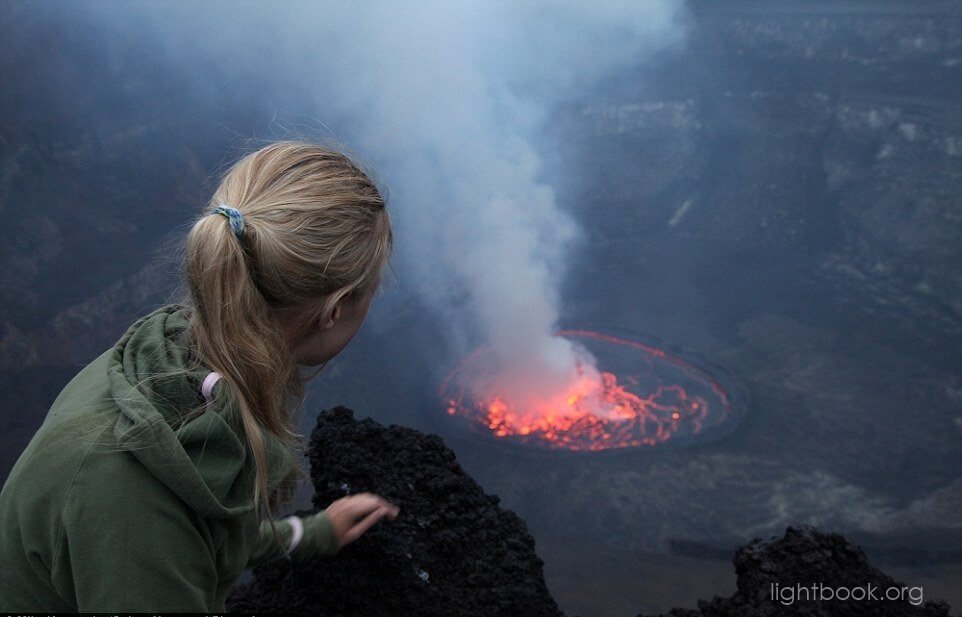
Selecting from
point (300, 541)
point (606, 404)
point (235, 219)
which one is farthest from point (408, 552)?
point (606, 404)

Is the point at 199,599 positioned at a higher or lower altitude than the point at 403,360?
lower

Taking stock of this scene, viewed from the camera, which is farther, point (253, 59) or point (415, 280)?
point (415, 280)

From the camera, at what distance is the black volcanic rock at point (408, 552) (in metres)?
1.91

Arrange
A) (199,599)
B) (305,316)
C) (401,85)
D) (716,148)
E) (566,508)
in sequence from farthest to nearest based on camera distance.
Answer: (716,148)
(401,85)
(566,508)
(305,316)
(199,599)

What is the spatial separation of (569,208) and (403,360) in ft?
13.2

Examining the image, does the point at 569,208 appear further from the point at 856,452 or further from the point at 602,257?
the point at 856,452

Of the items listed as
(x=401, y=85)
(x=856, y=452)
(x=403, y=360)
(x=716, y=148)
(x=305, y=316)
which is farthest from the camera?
(x=716, y=148)

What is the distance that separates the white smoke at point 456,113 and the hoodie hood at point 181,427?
613 centimetres

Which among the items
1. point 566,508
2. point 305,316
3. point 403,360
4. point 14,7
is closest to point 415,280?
point 403,360

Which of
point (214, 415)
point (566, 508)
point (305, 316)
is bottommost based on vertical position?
A: point (214, 415)

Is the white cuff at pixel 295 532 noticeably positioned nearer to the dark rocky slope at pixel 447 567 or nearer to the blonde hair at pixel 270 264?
the dark rocky slope at pixel 447 567

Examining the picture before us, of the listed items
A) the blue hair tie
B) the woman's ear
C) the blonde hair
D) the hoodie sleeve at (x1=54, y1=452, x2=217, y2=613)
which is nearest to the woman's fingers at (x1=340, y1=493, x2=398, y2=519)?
the blonde hair

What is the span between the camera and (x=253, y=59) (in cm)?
823

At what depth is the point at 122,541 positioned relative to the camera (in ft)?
3.28
